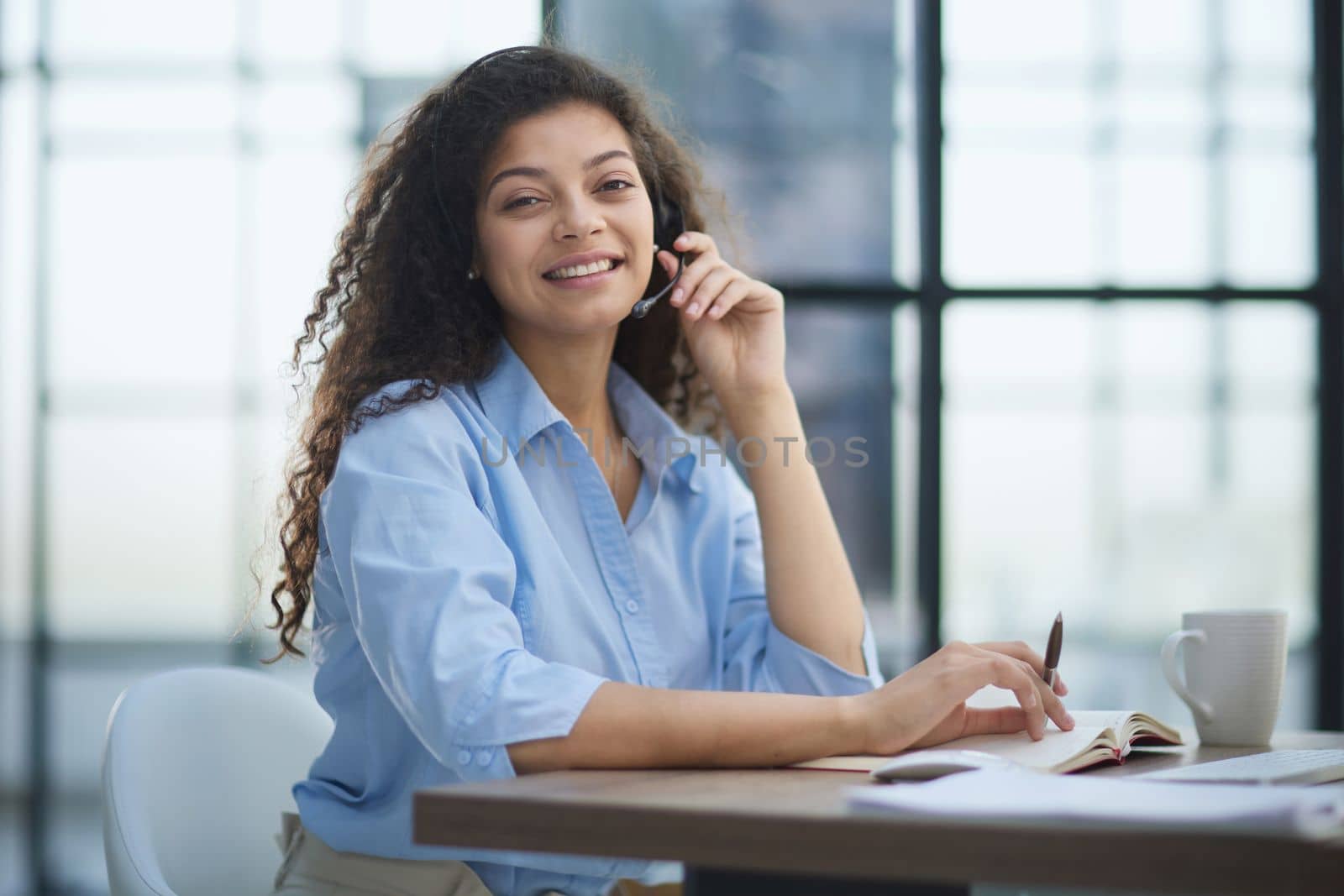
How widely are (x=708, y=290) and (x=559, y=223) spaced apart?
217 millimetres

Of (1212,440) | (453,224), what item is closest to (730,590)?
(453,224)

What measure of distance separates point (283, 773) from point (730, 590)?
632 mm

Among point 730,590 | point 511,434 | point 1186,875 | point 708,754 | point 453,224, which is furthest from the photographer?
point 730,590

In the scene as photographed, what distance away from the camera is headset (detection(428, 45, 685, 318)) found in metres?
1.60

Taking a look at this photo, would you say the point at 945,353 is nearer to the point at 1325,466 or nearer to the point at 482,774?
the point at 1325,466

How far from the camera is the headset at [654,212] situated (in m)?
1.60

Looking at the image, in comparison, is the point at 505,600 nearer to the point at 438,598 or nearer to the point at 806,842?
the point at 438,598

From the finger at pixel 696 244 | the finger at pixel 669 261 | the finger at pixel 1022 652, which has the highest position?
the finger at pixel 696 244

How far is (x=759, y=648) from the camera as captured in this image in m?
1.62

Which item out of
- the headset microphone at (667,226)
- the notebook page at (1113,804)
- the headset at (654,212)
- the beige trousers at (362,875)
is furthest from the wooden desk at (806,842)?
the headset microphone at (667,226)

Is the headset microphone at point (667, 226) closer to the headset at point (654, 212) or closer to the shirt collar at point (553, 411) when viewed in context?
the headset at point (654, 212)

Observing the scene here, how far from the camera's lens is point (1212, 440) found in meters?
3.26

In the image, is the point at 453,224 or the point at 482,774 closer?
the point at 482,774

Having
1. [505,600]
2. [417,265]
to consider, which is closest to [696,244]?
[417,265]
